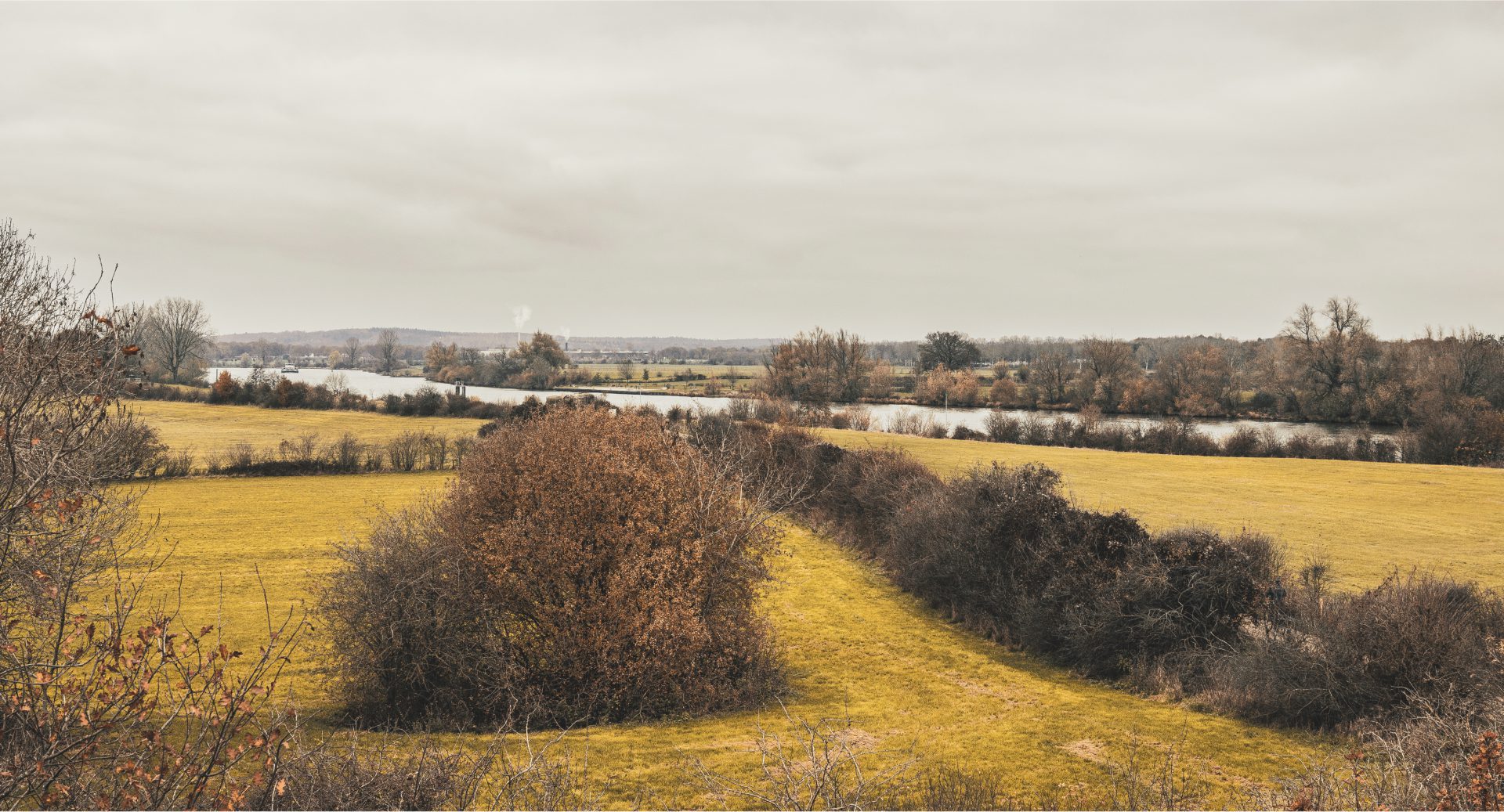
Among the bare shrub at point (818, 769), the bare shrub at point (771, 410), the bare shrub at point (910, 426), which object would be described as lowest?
the bare shrub at point (818, 769)

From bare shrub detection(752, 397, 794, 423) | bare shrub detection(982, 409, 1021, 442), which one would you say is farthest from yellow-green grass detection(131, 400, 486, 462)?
bare shrub detection(982, 409, 1021, 442)

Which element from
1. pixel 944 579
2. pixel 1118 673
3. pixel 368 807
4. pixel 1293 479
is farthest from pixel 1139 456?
pixel 368 807

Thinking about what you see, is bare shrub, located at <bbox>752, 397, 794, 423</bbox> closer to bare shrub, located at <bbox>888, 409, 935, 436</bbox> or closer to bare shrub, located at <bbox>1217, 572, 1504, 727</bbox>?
bare shrub, located at <bbox>888, 409, 935, 436</bbox>

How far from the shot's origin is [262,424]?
61250 millimetres

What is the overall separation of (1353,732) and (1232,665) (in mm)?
2171

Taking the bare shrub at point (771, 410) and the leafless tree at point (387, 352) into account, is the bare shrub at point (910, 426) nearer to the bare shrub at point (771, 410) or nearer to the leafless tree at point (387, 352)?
the bare shrub at point (771, 410)

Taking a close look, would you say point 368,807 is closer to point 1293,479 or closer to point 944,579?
point 944,579

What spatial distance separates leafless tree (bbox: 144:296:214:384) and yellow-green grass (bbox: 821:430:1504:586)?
73.5m

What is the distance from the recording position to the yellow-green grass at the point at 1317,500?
20688mm

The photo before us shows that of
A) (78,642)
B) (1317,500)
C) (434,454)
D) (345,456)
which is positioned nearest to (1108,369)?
(1317,500)

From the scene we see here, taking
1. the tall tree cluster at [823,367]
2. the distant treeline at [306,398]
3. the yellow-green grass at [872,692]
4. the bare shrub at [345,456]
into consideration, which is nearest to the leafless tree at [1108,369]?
the tall tree cluster at [823,367]

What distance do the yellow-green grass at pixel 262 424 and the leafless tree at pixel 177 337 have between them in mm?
13802

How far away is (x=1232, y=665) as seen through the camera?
14.2 meters

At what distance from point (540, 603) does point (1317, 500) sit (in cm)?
2910
